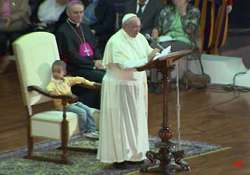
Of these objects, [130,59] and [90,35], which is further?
[90,35]

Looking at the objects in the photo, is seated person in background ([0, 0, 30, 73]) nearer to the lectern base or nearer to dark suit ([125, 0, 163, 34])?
dark suit ([125, 0, 163, 34])

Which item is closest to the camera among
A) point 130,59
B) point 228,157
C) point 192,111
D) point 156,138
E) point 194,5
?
point 130,59

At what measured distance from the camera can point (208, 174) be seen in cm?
608

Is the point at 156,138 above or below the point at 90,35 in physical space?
below

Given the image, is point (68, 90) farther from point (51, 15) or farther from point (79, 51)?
point (51, 15)

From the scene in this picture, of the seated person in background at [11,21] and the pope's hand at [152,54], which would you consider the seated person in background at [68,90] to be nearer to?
the pope's hand at [152,54]

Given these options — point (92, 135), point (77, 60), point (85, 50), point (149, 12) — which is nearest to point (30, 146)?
point (92, 135)

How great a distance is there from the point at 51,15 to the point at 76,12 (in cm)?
302

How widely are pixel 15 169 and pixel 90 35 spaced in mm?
2011

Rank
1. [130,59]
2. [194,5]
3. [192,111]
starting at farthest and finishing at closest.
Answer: [194,5] < [192,111] < [130,59]

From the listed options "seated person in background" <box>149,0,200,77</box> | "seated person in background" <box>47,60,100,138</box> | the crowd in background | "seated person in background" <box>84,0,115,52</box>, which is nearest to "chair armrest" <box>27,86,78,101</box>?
"seated person in background" <box>47,60,100,138</box>

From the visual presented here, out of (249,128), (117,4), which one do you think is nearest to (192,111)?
(249,128)

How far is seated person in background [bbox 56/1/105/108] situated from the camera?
7391mm

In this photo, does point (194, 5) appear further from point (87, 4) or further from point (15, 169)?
point (15, 169)
